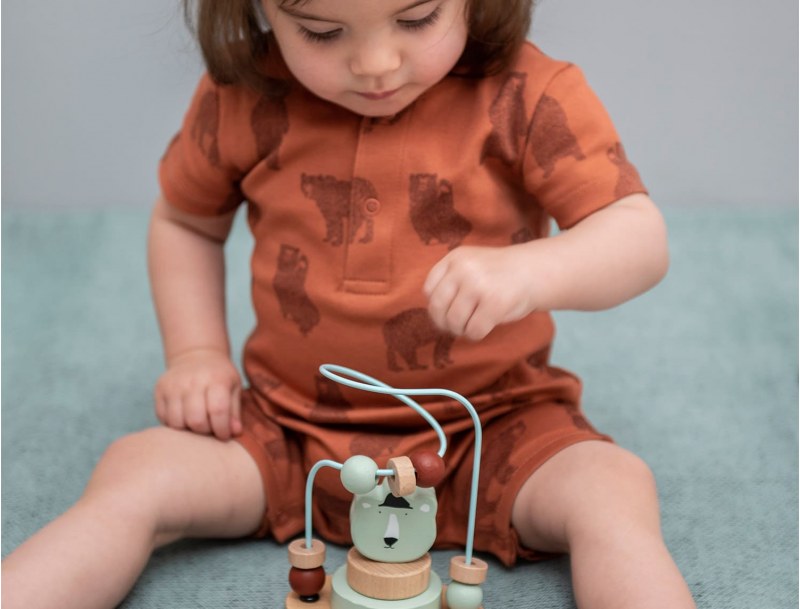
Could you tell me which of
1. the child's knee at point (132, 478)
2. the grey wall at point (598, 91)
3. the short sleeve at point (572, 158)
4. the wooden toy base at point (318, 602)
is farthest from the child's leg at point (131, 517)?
the grey wall at point (598, 91)

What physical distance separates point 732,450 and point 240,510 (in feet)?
1.54

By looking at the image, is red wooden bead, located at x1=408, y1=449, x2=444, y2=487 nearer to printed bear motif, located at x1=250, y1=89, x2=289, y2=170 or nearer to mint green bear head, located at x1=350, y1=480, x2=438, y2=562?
mint green bear head, located at x1=350, y1=480, x2=438, y2=562

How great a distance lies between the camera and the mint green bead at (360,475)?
2.24 feet

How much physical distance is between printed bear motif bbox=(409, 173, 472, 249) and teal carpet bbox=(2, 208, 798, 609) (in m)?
0.25

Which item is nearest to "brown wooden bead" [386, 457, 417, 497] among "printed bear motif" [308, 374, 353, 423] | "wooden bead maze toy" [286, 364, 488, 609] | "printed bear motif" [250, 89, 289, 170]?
"wooden bead maze toy" [286, 364, 488, 609]

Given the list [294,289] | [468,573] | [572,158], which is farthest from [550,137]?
[468,573]

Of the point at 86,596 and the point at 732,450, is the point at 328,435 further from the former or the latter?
the point at 732,450

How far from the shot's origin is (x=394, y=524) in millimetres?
712

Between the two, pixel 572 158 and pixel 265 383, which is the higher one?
pixel 572 158

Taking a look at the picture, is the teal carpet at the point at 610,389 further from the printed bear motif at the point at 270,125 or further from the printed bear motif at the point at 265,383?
the printed bear motif at the point at 270,125

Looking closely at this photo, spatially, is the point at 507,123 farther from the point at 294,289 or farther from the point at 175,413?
the point at 175,413

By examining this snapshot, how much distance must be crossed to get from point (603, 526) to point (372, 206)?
297mm

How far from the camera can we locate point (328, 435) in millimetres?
903

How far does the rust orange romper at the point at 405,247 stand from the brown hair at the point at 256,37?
0.05 feet
